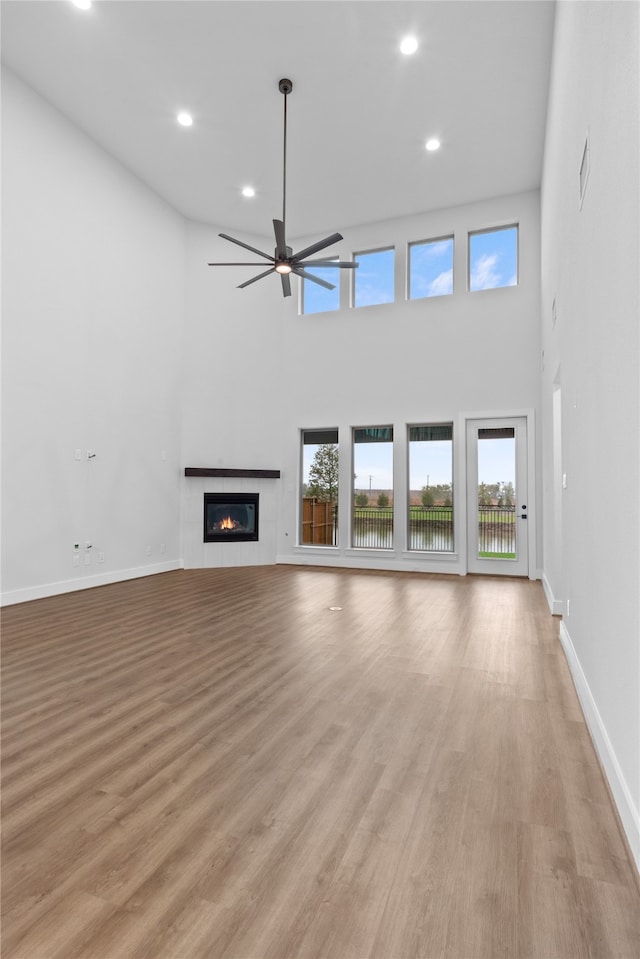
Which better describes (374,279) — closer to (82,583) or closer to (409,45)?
(409,45)

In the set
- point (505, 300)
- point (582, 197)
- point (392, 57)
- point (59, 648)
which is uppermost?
point (392, 57)

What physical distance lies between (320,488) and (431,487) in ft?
5.91

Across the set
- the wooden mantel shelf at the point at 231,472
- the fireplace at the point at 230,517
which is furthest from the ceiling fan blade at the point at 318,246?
the fireplace at the point at 230,517

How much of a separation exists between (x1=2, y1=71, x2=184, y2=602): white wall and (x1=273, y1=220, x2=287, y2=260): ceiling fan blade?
2577 mm

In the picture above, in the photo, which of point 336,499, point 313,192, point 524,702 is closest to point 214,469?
point 336,499

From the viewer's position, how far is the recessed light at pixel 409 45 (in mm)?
4867

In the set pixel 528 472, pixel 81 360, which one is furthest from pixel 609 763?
pixel 81 360

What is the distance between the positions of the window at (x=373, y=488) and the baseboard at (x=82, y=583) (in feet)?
9.41

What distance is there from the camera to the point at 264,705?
2.79m

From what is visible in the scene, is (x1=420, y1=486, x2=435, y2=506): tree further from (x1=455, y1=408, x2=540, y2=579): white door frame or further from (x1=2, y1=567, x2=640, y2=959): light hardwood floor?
(x1=2, y1=567, x2=640, y2=959): light hardwood floor

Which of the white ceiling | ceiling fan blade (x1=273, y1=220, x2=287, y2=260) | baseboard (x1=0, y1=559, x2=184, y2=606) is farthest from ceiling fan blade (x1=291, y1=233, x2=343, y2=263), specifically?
baseboard (x1=0, y1=559, x2=184, y2=606)

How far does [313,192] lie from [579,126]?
16.5 feet

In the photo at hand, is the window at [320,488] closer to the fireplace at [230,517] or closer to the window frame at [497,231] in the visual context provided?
the fireplace at [230,517]

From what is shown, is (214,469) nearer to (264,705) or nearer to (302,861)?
(264,705)
